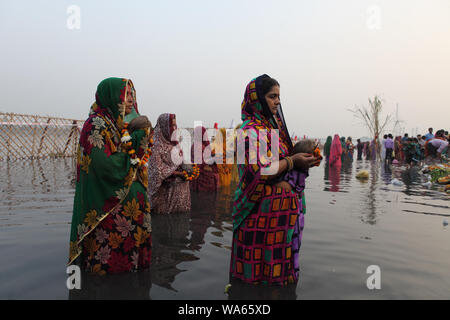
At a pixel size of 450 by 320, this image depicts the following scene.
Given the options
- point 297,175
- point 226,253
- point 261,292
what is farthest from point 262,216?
point 226,253

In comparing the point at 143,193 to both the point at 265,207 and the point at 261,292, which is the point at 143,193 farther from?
the point at 261,292

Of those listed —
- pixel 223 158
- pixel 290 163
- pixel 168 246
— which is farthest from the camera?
pixel 223 158

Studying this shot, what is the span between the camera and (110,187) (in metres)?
2.57

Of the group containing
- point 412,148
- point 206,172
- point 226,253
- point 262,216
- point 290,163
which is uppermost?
point 290,163

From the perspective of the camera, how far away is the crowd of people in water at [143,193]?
227cm

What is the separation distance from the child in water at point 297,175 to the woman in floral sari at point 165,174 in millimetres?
2972

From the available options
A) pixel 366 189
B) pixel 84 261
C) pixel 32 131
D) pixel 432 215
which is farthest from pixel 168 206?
pixel 32 131

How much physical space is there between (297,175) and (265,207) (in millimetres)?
319

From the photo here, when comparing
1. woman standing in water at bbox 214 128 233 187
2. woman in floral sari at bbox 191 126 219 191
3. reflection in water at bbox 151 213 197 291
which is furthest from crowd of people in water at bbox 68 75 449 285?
woman standing in water at bbox 214 128 233 187

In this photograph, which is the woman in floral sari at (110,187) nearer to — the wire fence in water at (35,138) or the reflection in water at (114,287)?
the reflection in water at (114,287)

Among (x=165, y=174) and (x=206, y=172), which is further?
(x=206, y=172)

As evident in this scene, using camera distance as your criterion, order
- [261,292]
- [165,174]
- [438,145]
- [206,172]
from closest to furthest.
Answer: [261,292] → [165,174] → [206,172] → [438,145]

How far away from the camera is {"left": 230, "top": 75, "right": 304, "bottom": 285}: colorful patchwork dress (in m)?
2.26

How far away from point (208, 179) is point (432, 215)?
4.36 metres
